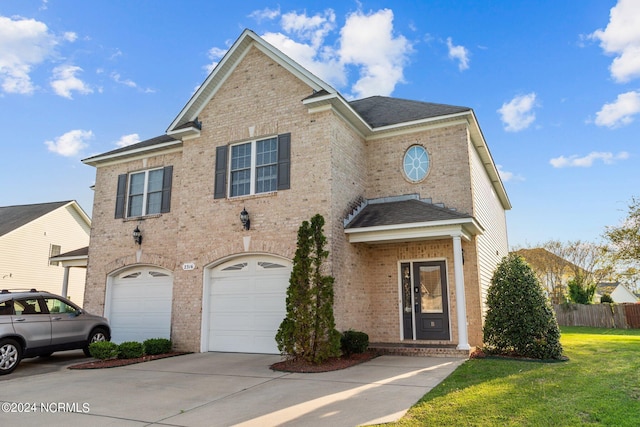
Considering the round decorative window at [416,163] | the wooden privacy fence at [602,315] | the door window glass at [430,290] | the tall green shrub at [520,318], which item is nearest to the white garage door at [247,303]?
the door window glass at [430,290]

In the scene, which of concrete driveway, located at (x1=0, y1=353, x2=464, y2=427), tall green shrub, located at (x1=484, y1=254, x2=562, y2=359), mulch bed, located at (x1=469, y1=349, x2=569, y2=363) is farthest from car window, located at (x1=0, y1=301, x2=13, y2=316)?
tall green shrub, located at (x1=484, y1=254, x2=562, y2=359)

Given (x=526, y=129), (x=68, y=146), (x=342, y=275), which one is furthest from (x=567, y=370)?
(x=68, y=146)

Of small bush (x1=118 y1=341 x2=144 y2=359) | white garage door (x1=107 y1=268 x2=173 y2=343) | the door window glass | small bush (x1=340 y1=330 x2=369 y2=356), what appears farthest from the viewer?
white garage door (x1=107 y1=268 x2=173 y2=343)

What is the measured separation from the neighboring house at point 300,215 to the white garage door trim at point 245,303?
3cm

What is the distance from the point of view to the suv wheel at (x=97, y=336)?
36.2 feet

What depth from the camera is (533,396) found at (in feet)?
19.6

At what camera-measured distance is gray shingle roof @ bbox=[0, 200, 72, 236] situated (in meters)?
24.4

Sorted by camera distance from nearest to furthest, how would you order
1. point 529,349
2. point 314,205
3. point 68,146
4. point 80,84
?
1. point 529,349
2. point 314,205
3. point 80,84
4. point 68,146

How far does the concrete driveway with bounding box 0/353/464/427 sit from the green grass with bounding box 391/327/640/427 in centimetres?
42

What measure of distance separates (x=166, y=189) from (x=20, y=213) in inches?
734

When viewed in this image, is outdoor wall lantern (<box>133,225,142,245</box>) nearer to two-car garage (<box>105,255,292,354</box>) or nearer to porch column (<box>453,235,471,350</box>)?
two-car garage (<box>105,255,292,354</box>)

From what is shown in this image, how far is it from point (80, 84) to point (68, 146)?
8868 mm

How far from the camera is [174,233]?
13.5 metres

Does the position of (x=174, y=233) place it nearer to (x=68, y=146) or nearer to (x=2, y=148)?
(x=2, y=148)
